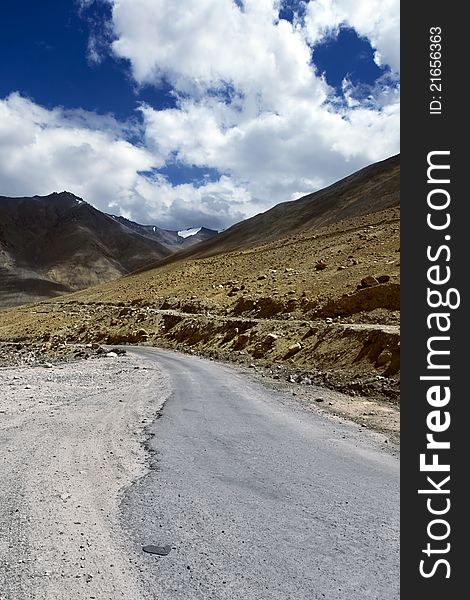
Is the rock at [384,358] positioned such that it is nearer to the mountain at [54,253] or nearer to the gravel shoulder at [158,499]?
the gravel shoulder at [158,499]

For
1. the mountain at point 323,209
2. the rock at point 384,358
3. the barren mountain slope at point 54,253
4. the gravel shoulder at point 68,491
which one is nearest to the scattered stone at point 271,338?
the rock at point 384,358

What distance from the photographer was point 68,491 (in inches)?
224

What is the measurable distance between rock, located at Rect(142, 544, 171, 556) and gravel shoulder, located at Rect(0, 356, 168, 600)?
15 centimetres

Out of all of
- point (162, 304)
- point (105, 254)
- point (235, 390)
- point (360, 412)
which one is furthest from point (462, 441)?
point (105, 254)

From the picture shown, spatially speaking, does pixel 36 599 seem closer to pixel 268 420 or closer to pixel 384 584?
pixel 384 584

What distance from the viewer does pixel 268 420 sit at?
10859mm

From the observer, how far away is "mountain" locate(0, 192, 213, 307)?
14525cm

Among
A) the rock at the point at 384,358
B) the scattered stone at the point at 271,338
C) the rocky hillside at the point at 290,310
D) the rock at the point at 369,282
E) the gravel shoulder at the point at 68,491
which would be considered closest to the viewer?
the gravel shoulder at the point at 68,491

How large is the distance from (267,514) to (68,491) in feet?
7.41

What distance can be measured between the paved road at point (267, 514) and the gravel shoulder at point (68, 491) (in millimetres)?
264

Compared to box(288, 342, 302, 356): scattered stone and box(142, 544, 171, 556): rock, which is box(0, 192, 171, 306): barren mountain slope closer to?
box(288, 342, 302, 356): scattered stone

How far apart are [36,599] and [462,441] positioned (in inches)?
154

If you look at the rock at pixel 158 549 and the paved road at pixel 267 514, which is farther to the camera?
the rock at pixel 158 549

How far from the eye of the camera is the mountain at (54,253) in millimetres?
145250
